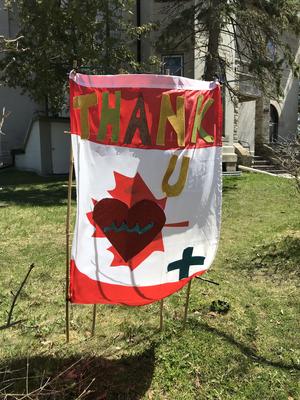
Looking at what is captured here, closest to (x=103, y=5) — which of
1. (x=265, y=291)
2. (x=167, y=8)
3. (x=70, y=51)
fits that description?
(x=70, y=51)

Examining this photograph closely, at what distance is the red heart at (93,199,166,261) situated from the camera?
347cm

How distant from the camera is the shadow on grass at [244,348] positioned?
12.3ft

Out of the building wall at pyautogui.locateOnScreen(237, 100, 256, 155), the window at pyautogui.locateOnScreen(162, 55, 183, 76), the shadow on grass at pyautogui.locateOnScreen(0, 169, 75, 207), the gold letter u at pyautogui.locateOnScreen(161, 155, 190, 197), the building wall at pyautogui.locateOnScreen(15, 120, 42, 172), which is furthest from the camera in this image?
the building wall at pyautogui.locateOnScreen(237, 100, 256, 155)

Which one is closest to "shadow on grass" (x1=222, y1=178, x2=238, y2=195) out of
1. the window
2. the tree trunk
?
the tree trunk

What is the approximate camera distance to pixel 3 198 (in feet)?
36.7

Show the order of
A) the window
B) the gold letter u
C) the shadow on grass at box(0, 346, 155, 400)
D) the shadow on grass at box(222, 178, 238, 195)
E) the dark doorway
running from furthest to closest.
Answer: the dark doorway
the window
the shadow on grass at box(222, 178, 238, 195)
the gold letter u
the shadow on grass at box(0, 346, 155, 400)

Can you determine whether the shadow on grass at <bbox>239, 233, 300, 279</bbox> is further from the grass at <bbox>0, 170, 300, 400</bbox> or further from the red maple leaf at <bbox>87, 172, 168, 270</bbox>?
the red maple leaf at <bbox>87, 172, 168, 270</bbox>

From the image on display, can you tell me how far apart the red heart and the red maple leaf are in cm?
2

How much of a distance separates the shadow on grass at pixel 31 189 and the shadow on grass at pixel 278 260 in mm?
5506

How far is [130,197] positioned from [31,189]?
9948 mm

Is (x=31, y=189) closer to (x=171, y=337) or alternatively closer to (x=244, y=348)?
(x=171, y=337)

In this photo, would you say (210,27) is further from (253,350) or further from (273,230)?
(253,350)

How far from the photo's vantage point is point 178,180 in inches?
145

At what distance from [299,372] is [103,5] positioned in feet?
38.9
